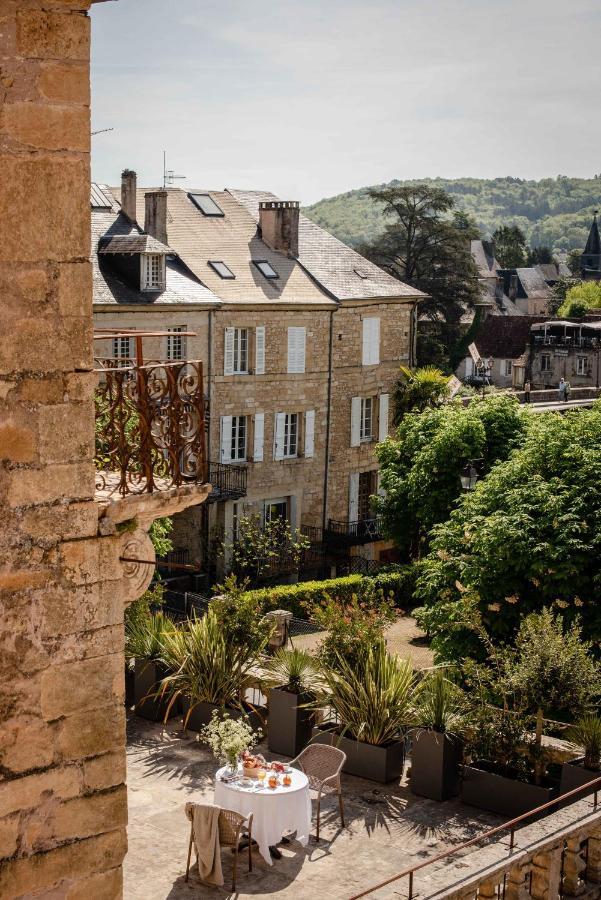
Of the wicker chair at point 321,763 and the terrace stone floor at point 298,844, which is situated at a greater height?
the wicker chair at point 321,763

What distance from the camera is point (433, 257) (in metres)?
56.4

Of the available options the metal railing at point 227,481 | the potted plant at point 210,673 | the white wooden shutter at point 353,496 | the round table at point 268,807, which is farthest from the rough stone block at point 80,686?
the white wooden shutter at point 353,496

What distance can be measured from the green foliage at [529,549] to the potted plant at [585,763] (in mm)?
3608

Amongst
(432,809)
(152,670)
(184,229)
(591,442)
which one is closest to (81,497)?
(432,809)

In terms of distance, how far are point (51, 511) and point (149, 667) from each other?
1152 centimetres

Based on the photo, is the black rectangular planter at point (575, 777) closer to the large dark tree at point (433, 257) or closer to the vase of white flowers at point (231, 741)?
the vase of white flowers at point (231, 741)

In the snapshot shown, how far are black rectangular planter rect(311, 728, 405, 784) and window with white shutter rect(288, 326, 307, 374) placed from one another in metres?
19.3

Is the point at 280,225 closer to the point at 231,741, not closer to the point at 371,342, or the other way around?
the point at 371,342

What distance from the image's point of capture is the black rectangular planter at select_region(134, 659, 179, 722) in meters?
15.5

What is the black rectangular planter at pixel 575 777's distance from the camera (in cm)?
1208

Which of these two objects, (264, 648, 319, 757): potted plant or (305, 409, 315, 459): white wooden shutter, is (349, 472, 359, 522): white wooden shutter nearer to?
(305, 409, 315, 459): white wooden shutter

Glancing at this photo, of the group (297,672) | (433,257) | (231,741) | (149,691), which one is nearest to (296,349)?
(149,691)

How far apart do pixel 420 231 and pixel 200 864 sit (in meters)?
48.0

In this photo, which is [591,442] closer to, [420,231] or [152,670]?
[152,670]
